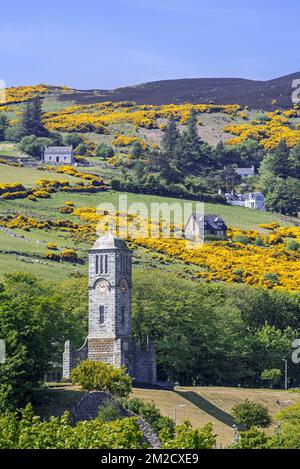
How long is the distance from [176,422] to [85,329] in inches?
869

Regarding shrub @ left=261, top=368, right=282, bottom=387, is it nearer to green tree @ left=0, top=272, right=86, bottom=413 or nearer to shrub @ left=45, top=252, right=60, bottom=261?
green tree @ left=0, top=272, right=86, bottom=413

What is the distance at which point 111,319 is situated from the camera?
113250 mm

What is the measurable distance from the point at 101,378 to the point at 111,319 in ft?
34.7

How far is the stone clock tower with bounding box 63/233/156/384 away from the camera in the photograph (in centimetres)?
11250

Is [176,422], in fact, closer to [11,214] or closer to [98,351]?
[98,351]

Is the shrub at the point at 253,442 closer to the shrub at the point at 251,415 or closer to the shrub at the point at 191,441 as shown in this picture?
the shrub at the point at 191,441

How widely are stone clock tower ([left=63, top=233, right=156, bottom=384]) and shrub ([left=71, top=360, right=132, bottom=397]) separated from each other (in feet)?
22.6

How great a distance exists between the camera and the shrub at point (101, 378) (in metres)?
102

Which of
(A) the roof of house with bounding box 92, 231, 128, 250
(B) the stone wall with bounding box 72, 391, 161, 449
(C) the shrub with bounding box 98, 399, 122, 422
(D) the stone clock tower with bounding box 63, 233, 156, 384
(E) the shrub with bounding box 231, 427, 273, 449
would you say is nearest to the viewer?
(E) the shrub with bounding box 231, 427, 273, 449

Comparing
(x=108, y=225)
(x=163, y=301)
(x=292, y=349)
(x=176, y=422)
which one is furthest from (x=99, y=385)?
(x=108, y=225)

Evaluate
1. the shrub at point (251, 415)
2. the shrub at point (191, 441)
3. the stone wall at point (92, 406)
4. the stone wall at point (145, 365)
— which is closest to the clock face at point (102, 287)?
the stone wall at point (145, 365)

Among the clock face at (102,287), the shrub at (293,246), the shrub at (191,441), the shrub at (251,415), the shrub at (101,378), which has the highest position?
the shrub at (293,246)

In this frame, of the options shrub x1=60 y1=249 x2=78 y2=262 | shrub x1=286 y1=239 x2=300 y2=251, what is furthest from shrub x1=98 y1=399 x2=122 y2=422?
shrub x1=286 y1=239 x2=300 y2=251

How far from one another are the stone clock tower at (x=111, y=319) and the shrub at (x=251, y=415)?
25.9ft
